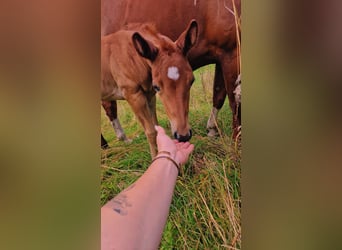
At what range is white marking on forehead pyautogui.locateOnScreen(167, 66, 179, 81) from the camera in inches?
48.3

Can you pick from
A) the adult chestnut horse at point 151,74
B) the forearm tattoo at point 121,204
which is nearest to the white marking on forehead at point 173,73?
the adult chestnut horse at point 151,74

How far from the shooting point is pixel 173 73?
1.23 metres

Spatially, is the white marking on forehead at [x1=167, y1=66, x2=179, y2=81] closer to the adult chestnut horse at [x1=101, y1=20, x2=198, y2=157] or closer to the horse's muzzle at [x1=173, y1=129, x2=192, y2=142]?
the adult chestnut horse at [x1=101, y1=20, x2=198, y2=157]

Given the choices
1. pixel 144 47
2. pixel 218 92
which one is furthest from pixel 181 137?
pixel 144 47

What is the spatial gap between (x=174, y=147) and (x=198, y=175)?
12 centimetres

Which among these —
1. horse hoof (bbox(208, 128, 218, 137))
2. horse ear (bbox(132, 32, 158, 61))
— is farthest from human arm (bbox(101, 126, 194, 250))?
horse ear (bbox(132, 32, 158, 61))

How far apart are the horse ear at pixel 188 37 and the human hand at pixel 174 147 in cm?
27

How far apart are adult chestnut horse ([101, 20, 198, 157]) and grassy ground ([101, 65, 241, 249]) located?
0.08 ft

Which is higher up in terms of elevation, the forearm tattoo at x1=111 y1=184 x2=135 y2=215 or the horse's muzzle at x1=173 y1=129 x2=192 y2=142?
the horse's muzzle at x1=173 y1=129 x2=192 y2=142

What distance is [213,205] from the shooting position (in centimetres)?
124

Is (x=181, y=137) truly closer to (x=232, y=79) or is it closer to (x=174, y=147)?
(x=174, y=147)
